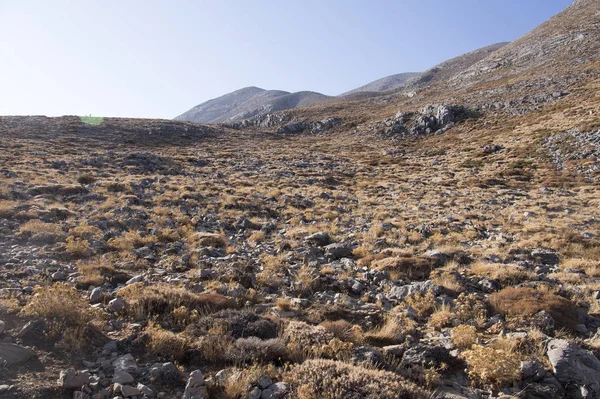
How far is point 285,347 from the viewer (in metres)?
5.79

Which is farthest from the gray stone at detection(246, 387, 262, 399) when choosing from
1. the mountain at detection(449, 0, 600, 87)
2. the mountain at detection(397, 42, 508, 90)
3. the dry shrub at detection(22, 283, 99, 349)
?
the mountain at detection(397, 42, 508, 90)

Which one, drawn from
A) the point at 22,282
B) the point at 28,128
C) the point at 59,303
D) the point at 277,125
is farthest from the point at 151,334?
the point at 277,125

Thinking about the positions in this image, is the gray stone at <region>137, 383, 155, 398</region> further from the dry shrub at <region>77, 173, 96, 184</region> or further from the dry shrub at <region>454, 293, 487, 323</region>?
the dry shrub at <region>77, 173, 96, 184</region>

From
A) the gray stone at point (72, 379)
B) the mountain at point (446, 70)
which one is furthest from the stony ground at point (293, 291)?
Result: the mountain at point (446, 70)

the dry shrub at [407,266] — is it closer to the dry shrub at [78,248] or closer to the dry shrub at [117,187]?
the dry shrub at [78,248]

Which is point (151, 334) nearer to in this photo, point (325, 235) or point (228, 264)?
point (228, 264)

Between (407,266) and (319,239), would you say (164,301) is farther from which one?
(319,239)

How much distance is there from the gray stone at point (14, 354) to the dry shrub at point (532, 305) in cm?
877

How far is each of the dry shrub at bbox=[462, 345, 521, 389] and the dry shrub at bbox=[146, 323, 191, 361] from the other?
461 cm

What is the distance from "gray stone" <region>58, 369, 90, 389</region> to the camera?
4609mm

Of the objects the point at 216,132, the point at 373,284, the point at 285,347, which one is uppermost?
the point at 216,132

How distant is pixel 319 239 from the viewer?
13.8 m

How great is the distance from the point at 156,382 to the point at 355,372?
2.86 meters

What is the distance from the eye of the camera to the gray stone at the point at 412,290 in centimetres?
862
